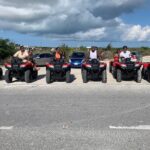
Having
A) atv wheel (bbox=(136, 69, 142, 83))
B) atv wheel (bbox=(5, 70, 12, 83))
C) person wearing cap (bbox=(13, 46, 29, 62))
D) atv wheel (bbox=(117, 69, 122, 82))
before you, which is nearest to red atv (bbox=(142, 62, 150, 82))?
atv wheel (bbox=(136, 69, 142, 83))

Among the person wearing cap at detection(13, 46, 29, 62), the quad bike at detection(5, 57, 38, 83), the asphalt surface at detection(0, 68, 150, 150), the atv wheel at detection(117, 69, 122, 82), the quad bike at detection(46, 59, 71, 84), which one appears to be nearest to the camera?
the asphalt surface at detection(0, 68, 150, 150)

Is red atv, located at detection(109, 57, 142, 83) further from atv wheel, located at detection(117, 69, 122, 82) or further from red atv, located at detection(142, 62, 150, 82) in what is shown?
red atv, located at detection(142, 62, 150, 82)

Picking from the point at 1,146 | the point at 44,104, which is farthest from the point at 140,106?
the point at 1,146

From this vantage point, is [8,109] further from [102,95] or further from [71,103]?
[102,95]

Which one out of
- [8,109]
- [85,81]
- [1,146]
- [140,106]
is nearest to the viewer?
[1,146]

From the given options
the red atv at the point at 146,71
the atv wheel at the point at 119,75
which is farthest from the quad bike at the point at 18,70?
the red atv at the point at 146,71

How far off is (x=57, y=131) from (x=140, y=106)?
4173 millimetres

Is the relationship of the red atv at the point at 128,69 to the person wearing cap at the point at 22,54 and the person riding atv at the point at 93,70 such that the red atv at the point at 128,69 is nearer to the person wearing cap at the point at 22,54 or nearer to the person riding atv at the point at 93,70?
the person riding atv at the point at 93,70

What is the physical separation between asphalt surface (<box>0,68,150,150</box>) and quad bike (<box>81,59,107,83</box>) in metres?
4.21

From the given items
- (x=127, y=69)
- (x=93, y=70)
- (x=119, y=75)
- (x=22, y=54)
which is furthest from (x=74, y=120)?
(x=22, y=54)

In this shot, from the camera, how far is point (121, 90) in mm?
16500

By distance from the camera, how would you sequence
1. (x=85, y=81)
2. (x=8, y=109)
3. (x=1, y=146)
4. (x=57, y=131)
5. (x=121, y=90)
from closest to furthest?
1. (x=1, y=146)
2. (x=57, y=131)
3. (x=8, y=109)
4. (x=121, y=90)
5. (x=85, y=81)

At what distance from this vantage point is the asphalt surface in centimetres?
722

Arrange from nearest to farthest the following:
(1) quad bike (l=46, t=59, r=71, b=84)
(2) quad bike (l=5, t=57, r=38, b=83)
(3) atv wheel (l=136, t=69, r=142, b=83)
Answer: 1. (2) quad bike (l=5, t=57, r=38, b=83)
2. (1) quad bike (l=46, t=59, r=71, b=84)
3. (3) atv wheel (l=136, t=69, r=142, b=83)
